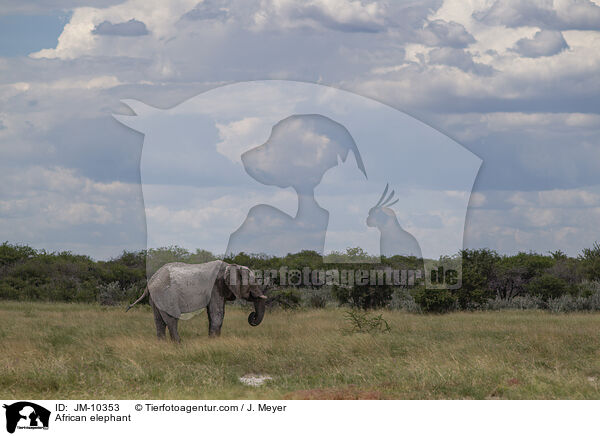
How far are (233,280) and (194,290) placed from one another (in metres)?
0.83

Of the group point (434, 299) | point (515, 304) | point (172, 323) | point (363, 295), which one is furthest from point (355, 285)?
point (172, 323)

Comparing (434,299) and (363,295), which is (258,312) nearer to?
(434,299)

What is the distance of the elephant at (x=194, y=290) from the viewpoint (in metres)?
14.6

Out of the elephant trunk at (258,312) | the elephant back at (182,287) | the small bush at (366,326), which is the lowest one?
the small bush at (366,326)

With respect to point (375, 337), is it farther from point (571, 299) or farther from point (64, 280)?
point (64, 280)

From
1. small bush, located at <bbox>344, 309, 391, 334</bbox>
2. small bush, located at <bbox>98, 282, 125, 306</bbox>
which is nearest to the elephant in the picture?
small bush, located at <bbox>344, 309, 391, 334</bbox>

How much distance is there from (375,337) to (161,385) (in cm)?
556

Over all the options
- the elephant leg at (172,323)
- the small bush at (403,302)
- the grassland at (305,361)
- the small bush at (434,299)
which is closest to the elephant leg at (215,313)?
the grassland at (305,361)

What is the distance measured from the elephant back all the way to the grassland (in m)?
0.76

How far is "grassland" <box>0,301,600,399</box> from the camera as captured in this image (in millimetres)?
10203

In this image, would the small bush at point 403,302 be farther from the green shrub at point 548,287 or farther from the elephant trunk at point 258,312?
the elephant trunk at point 258,312
